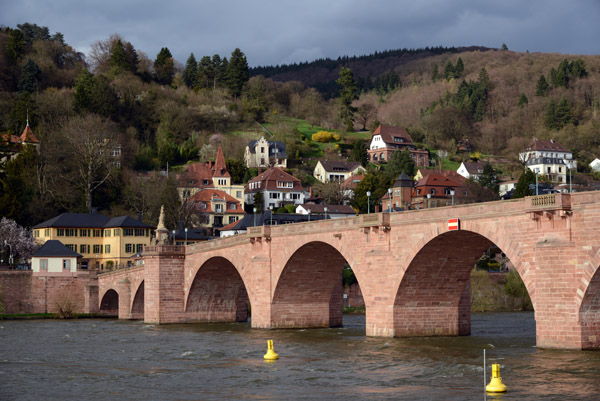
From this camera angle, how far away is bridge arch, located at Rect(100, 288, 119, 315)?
318ft

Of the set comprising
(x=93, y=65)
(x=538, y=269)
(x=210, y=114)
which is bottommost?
(x=538, y=269)

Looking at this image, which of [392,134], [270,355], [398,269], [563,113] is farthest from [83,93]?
[270,355]

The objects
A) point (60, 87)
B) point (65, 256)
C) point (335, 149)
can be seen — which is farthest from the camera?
point (335, 149)

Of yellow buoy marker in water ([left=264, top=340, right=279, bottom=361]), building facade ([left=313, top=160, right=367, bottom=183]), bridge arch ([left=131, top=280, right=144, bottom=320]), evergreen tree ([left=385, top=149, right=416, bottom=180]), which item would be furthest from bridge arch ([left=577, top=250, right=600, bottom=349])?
building facade ([left=313, top=160, right=367, bottom=183])

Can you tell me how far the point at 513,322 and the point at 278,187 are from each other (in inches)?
3173

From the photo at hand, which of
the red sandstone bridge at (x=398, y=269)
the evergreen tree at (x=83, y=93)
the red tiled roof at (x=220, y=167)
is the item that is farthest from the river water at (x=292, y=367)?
the evergreen tree at (x=83, y=93)

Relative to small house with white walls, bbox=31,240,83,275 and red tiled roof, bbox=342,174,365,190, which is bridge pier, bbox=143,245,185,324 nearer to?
small house with white walls, bbox=31,240,83,275

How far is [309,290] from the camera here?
64562mm

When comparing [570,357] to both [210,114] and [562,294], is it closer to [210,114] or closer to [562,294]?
[562,294]

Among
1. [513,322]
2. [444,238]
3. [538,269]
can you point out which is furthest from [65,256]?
[538,269]

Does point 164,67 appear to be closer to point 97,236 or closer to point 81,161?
point 81,161

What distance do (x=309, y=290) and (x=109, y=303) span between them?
3943 cm

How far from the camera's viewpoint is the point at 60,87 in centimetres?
16488

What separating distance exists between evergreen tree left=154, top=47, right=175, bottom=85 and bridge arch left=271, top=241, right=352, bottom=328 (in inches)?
5185
